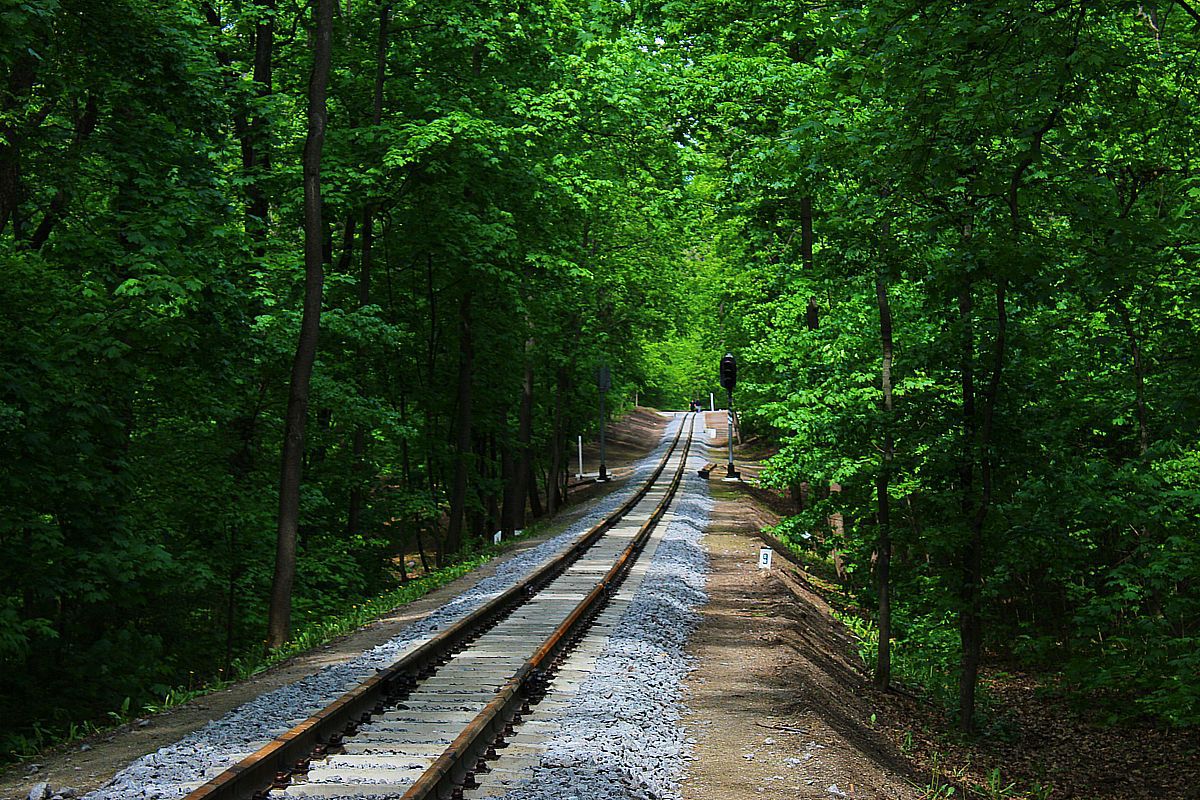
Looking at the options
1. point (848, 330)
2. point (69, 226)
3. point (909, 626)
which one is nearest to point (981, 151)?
point (848, 330)

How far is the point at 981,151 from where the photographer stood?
10.9 meters

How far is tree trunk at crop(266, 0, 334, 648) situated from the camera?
567 inches

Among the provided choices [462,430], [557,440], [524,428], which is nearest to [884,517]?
[462,430]

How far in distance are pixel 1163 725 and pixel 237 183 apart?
16.6m

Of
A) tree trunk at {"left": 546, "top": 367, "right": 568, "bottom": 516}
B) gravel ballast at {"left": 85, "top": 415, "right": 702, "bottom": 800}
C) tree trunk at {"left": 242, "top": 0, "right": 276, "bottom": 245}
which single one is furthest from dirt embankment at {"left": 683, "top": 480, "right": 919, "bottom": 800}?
tree trunk at {"left": 546, "top": 367, "right": 568, "bottom": 516}

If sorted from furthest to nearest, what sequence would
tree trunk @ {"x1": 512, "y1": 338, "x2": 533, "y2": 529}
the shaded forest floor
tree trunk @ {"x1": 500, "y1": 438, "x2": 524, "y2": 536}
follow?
tree trunk @ {"x1": 512, "y1": 338, "x2": 533, "y2": 529} → tree trunk @ {"x1": 500, "y1": 438, "x2": 524, "y2": 536} → the shaded forest floor

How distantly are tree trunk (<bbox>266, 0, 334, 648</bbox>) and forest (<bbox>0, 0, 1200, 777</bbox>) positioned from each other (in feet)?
0.18

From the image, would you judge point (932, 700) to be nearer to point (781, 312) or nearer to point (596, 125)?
point (781, 312)

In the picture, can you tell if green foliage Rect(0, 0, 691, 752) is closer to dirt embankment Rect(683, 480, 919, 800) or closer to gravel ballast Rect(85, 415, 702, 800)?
gravel ballast Rect(85, 415, 702, 800)

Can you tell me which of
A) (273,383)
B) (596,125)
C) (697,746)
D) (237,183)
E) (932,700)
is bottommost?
(932,700)

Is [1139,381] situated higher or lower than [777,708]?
higher

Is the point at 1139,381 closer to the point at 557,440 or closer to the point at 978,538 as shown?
the point at 978,538

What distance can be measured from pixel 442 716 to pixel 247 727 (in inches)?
60.6

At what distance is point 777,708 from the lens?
9609 millimetres
